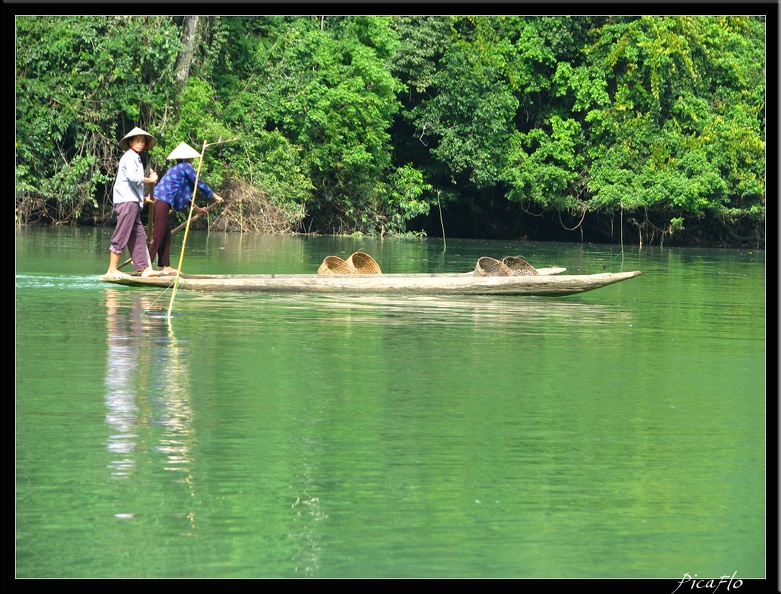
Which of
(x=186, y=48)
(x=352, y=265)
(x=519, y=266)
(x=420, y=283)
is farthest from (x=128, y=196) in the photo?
(x=186, y=48)

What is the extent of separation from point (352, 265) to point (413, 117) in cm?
2250

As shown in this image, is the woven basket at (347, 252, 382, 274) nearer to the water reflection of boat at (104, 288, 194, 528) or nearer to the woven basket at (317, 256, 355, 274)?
the woven basket at (317, 256, 355, 274)

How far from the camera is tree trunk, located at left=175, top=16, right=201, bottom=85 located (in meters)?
33.8

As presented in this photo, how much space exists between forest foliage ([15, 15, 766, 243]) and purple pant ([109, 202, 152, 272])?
16.4 m

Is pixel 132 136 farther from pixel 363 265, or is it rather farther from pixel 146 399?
pixel 146 399

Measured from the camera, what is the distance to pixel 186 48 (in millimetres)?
33938

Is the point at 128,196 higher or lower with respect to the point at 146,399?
higher

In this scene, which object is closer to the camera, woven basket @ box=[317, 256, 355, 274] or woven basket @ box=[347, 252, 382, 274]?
woven basket @ box=[317, 256, 355, 274]

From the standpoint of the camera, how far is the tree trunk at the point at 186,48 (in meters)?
33.8

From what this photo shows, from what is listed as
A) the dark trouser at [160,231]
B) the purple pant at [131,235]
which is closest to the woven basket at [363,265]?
the dark trouser at [160,231]

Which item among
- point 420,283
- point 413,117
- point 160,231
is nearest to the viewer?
point 160,231

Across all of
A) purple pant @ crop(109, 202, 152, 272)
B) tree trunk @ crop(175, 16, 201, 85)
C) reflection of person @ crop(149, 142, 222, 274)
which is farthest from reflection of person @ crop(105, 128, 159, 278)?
tree trunk @ crop(175, 16, 201, 85)

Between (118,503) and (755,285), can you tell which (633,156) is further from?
(118,503)

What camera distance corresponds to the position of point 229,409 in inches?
323
